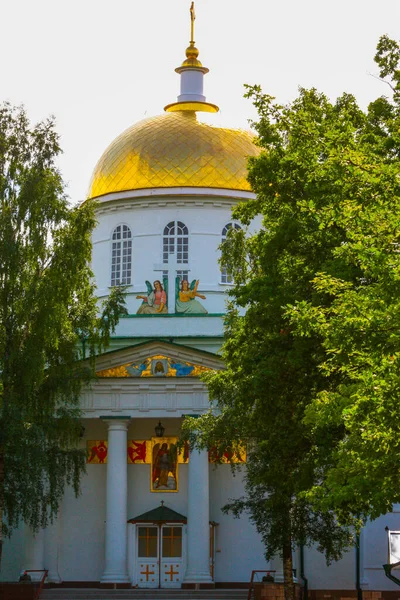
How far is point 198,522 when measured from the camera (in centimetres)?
3784

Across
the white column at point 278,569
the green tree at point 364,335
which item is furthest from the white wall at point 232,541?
the green tree at point 364,335

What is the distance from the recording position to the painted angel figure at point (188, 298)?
4316cm

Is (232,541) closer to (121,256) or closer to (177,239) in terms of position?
(177,239)

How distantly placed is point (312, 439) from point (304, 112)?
21.0 ft

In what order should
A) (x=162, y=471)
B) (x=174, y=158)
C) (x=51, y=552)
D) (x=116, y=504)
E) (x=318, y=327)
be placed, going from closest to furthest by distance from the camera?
1. (x=318, y=327)
2. (x=116, y=504)
3. (x=51, y=552)
4. (x=162, y=471)
5. (x=174, y=158)

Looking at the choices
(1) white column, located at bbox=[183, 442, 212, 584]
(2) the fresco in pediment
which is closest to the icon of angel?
(1) white column, located at bbox=[183, 442, 212, 584]

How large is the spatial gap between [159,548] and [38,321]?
10.4 meters

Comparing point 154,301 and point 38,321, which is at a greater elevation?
point 154,301

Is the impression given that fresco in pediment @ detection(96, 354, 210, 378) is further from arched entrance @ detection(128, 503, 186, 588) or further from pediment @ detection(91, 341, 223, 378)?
arched entrance @ detection(128, 503, 186, 588)

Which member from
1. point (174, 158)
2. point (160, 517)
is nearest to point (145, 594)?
point (160, 517)

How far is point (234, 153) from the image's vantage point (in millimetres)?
45156

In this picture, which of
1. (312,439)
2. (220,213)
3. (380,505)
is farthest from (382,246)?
(220,213)

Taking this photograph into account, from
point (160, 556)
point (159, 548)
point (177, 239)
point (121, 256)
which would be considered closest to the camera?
point (160, 556)

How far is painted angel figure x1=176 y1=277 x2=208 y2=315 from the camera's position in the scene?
43.2m
